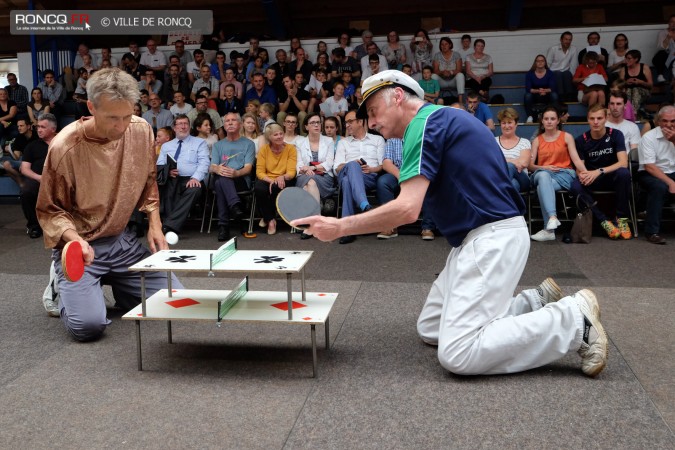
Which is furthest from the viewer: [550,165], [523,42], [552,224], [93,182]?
[523,42]

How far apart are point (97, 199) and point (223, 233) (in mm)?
3192

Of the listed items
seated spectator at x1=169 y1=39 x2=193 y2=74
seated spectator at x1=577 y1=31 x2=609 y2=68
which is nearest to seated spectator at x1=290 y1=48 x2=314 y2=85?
seated spectator at x1=169 y1=39 x2=193 y2=74

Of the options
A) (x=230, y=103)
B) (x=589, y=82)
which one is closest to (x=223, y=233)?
(x=230, y=103)

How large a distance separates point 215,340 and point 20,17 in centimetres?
1222

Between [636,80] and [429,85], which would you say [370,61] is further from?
[636,80]

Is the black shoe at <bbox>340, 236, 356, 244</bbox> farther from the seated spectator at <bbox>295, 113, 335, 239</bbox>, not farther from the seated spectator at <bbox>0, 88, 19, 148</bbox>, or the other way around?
the seated spectator at <bbox>0, 88, 19, 148</bbox>

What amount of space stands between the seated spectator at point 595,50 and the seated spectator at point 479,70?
52.0 inches

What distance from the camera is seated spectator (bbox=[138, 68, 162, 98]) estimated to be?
11125mm

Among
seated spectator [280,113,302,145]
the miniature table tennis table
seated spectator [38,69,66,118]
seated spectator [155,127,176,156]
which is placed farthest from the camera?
seated spectator [38,69,66,118]

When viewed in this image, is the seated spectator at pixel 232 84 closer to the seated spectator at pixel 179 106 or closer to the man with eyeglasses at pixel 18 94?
the seated spectator at pixel 179 106

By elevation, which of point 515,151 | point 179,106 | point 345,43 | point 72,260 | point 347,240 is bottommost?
point 347,240

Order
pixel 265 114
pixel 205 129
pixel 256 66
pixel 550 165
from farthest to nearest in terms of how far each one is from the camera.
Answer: pixel 256 66 → pixel 265 114 → pixel 205 129 → pixel 550 165

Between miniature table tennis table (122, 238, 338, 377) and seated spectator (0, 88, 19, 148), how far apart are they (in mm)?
8008

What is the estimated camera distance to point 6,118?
10.5m
